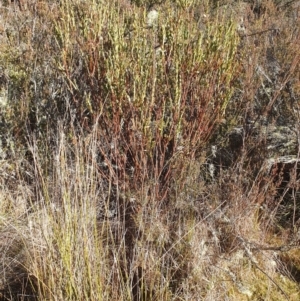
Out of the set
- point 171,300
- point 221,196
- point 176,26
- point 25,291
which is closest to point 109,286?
point 171,300

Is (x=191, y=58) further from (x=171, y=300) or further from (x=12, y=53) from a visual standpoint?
Answer: (x=12, y=53)

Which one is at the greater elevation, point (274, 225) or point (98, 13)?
point (98, 13)

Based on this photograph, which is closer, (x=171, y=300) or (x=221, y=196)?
(x=171, y=300)

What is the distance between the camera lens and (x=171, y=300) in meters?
2.04

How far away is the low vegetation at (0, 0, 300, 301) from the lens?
6.31 ft

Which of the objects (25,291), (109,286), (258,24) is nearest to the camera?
(109,286)

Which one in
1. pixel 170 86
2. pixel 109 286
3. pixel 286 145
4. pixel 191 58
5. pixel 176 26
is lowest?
pixel 109 286

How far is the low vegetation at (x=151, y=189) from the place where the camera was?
1.92m

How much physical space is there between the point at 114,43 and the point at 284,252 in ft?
5.75

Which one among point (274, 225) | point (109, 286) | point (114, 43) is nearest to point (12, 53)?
point (114, 43)

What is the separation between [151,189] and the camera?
242 centimetres

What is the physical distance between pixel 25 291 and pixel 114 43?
151cm

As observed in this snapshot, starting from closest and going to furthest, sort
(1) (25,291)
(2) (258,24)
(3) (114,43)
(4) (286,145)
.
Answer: (1) (25,291)
(3) (114,43)
(4) (286,145)
(2) (258,24)

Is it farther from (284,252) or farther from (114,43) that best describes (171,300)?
(114,43)
